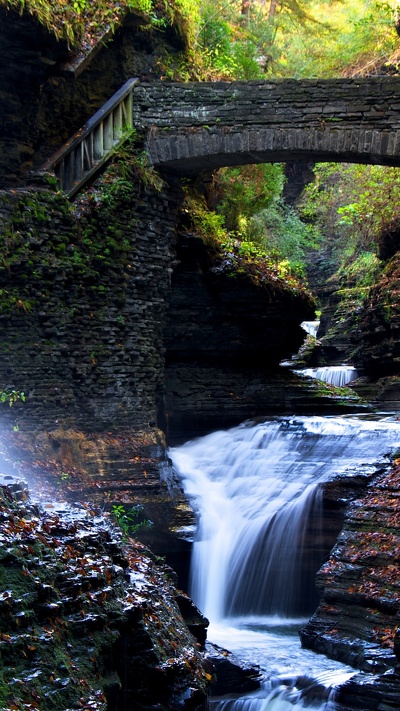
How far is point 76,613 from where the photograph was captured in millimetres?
4828

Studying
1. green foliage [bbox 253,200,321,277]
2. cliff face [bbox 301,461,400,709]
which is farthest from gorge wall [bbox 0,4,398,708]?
green foliage [bbox 253,200,321,277]

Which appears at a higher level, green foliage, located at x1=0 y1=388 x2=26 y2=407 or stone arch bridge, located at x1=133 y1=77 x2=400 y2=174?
stone arch bridge, located at x1=133 y1=77 x2=400 y2=174

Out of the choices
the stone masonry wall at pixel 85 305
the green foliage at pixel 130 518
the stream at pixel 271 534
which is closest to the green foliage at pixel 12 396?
the stone masonry wall at pixel 85 305

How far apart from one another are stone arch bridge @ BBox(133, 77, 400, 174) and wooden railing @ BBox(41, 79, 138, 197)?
8.6 inches

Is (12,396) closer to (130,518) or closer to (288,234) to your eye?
(130,518)

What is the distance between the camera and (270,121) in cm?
1246

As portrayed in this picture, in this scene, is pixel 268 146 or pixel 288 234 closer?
pixel 268 146

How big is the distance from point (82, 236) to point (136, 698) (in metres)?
8.13

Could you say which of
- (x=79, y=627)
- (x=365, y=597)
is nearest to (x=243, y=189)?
(x=365, y=597)

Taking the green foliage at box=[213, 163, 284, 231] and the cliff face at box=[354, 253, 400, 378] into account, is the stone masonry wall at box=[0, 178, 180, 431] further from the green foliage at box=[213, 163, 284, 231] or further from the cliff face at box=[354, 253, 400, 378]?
the cliff face at box=[354, 253, 400, 378]

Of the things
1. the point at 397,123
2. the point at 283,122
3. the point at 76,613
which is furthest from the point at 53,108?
the point at 76,613

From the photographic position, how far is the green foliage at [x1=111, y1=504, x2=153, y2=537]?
11086 mm

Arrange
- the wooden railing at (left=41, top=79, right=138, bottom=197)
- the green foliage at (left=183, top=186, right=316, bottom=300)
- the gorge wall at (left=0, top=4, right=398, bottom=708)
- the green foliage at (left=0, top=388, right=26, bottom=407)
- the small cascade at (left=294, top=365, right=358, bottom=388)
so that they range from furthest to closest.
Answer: the small cascade at (left=294, top=365, right=358, bottom=388) < the green foliage at (left=183, top=186, right=316, bottom=300) < the wooden railing at (left=41, top=79, right=138, bottom=197) < the gorge wall at (left=0, top=4, right=398, bottom=708) < the green foliage at (left=0, top=388, right=26, bottom=407)

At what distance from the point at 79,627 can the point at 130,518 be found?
6536 mm
